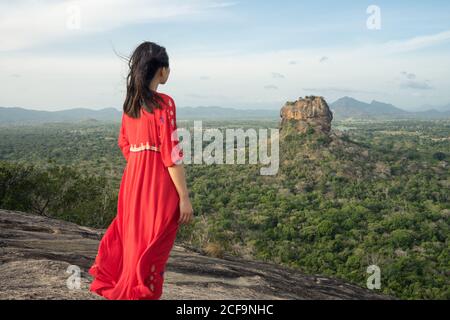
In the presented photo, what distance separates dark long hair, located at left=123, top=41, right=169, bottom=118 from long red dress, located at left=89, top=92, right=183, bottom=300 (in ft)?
0.19

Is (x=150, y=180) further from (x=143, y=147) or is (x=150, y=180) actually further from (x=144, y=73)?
(x=144, y=73)

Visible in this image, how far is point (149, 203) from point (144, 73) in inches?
34.0

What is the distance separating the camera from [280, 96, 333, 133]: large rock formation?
53.0 metres

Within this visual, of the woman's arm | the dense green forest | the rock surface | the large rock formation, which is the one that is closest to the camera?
the woman's arm

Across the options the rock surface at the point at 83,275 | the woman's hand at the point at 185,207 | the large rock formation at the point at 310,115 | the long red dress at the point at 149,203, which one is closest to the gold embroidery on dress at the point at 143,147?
the long red dress at the point at 149,203

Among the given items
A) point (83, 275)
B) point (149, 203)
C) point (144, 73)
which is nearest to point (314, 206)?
point (83, 275)

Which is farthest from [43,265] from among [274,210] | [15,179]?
[274,210]

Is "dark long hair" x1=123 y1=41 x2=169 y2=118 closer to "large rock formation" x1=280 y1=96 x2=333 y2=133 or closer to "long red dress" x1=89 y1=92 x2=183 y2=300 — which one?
"long red dress" x1=89 y1=92 x2=183 y2=300

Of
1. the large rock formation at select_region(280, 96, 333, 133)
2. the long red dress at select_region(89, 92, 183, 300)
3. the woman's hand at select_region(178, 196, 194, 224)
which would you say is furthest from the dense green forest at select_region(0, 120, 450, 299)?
the woman's hand at select_region(178, 196, 194, 224)

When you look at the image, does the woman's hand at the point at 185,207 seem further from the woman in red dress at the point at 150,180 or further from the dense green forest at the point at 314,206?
the dense green forest at the point at 314,206

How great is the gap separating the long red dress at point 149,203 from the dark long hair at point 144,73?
0.19ft

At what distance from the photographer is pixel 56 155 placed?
5862cm

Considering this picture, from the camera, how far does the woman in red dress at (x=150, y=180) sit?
9.41ft

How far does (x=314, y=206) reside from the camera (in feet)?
110
